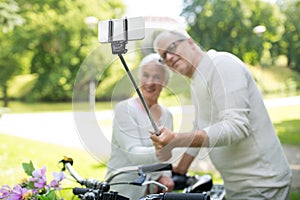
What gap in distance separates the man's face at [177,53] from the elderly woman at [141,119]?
4cm

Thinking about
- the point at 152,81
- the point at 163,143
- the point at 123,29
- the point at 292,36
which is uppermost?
the point at 292,36

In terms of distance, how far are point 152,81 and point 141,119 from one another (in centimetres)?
20

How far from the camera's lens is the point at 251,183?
6.53 ft

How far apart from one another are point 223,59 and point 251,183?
1.94ft

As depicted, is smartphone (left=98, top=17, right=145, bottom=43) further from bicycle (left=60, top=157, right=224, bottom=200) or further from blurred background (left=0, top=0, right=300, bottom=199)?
bicycle (left=60, top=157, right=224, bottom=200)

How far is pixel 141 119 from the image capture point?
172 centimetres

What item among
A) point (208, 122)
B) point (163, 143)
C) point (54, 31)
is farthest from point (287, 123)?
point (54, 31)

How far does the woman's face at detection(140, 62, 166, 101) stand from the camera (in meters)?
1.80

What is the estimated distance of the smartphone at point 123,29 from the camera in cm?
127

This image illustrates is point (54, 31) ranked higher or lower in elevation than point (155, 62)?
higher

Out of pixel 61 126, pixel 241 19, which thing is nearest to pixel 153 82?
pixel 61 126

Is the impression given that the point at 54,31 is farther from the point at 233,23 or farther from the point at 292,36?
the point at 292,36

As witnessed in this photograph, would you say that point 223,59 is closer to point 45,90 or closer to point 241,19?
point 241,19

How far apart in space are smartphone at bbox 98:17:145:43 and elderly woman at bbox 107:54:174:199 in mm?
440
